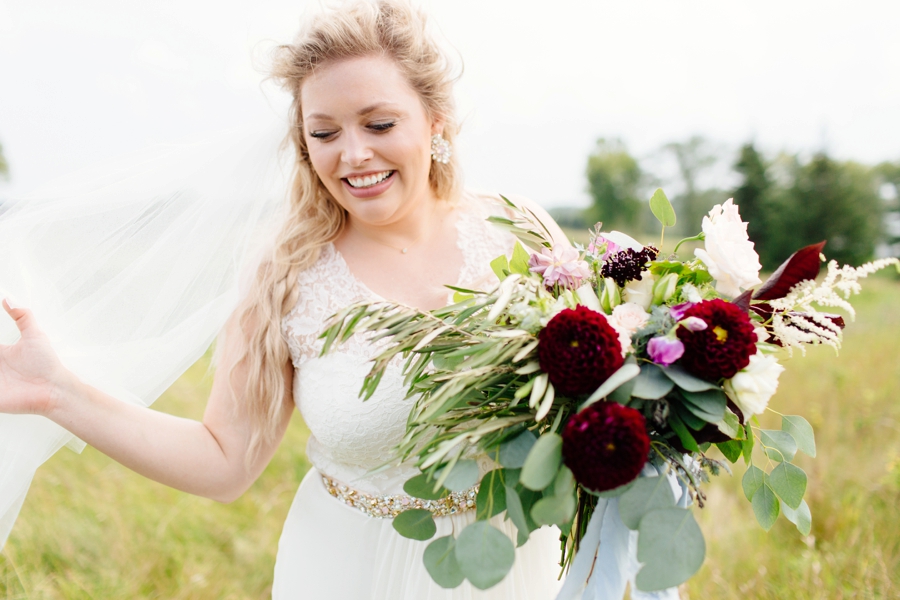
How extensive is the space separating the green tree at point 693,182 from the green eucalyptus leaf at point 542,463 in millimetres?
17231

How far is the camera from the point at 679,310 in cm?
103

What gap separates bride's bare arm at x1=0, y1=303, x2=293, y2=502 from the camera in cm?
151

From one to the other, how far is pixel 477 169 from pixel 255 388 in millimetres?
1188

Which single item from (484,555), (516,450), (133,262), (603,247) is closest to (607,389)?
(516,450)

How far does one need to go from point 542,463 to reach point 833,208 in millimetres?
17682

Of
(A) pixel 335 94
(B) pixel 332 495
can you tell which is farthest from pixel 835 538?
(A) pixel 335 94

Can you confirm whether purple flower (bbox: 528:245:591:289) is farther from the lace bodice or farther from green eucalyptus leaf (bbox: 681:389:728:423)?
the lace bodice

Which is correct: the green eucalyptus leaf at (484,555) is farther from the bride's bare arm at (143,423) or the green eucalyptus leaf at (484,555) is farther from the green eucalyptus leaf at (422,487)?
the bride's bare arm at (143,423)

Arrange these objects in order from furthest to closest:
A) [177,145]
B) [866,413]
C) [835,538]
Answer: [866,413]
[835,538]
[177,145]

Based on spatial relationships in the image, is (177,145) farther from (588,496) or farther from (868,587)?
(868,587)

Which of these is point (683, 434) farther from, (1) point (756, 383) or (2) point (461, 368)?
(2) point (461, 368)

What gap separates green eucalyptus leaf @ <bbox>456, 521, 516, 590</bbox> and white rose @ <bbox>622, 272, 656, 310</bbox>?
53 cm

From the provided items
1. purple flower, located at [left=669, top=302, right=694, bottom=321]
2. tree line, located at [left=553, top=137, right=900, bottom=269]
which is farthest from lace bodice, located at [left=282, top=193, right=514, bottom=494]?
tree line, located at [left=553, top=137, right=900, bottom=269]

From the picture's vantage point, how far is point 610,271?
117cm
